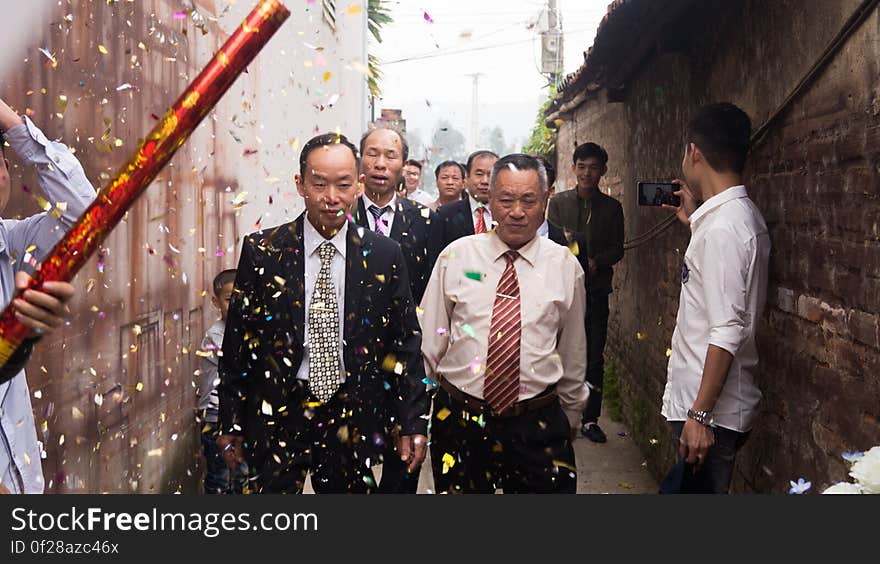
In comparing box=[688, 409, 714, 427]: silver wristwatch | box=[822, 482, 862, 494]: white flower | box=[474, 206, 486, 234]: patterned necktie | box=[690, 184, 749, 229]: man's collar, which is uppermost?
box=[690, 184, 749, 229]: man's collar

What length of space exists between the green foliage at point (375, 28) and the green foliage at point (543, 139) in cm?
270

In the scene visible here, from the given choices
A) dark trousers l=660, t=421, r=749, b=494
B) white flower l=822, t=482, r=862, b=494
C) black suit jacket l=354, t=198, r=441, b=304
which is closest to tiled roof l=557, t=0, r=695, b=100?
black suit jacket l=354, t=198, r=441, b=304

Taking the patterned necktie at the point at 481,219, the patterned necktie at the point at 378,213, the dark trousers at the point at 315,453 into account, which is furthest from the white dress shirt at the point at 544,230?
the dark trousers at the point at 315,453

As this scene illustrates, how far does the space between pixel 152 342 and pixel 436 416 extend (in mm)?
1506

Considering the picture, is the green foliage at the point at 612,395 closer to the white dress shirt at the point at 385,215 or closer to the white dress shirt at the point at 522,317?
the white dress shirt at the point at 385,215

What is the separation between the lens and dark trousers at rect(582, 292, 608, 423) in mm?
6504

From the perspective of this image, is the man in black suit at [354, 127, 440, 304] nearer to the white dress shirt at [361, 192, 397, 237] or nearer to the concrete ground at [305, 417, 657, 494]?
the white dress shirt at [361, 192, 397, 237]

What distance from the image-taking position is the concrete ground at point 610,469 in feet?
18.3

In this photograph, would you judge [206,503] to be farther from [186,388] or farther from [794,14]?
Answer: [794,14]

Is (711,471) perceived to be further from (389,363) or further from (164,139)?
(164,139)

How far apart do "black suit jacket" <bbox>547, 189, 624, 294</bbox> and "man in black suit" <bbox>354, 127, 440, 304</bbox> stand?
2.03 m

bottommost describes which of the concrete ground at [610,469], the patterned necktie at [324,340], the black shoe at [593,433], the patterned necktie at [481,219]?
the concrete ground at [610,469]

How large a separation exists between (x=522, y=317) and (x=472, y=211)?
2182 millimetres

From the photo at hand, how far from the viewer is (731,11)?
4516mm
